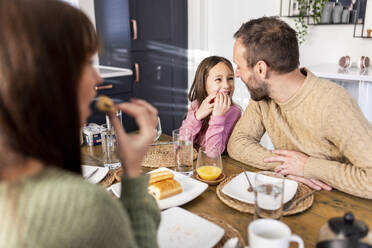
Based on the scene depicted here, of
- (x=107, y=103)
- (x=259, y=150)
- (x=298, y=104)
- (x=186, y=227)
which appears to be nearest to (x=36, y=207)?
(x=107, y=103)

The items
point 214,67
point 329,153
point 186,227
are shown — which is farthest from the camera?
point 214,67

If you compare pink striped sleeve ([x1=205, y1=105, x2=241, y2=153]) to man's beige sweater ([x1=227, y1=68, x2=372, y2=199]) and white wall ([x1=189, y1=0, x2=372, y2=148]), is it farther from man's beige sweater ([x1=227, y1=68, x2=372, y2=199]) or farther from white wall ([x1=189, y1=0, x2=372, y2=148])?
white wall ([x1=189, y1=0, x2=372, y2=148])

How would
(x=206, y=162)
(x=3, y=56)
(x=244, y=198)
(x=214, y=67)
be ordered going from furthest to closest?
1. (x=214, y=67)
2. (x=206, y=162)
3. (x=244, y=198)
4. (x=3, y=56)

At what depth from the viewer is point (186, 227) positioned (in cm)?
85

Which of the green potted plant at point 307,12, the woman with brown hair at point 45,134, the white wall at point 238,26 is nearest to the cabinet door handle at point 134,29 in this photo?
the white wall at point 238,26

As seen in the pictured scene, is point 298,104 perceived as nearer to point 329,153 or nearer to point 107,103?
point 329,153

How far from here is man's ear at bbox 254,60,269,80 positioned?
1.40m

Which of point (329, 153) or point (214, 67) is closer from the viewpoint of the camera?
point (329, 153)

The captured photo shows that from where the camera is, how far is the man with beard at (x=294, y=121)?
1117 millimetres

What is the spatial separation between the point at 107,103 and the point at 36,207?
0.33 m

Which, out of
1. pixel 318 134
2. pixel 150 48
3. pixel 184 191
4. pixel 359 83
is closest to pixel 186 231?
pixel 184 191

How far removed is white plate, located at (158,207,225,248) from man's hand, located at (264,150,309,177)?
0.49 meters

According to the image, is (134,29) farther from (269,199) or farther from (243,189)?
(269,199)

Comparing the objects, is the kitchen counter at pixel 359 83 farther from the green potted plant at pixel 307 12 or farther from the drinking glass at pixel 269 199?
the drinking glass at pixel 269 199
